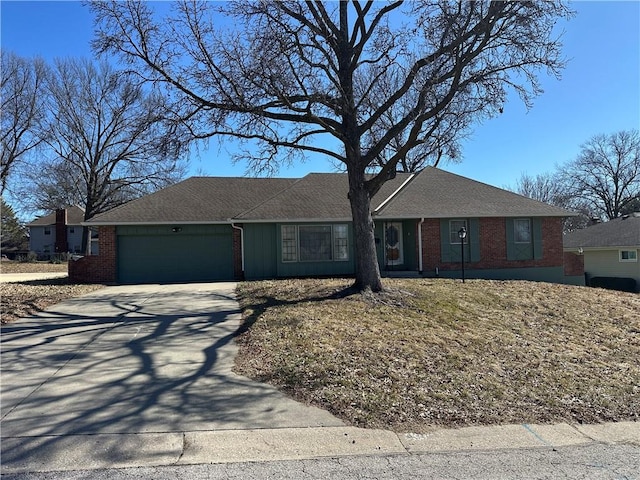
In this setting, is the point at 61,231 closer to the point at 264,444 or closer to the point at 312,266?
the point at 312,266

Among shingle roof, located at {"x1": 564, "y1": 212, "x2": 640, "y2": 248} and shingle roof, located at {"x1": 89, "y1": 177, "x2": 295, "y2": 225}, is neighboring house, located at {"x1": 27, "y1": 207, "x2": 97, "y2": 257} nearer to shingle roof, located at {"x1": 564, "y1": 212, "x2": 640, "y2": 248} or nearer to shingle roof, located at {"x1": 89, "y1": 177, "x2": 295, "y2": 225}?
shingle roof, located at {"x1": 89, "y1": 177, "x2": 295, "y2": 225}

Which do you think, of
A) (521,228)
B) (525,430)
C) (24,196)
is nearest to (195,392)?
(525,430)

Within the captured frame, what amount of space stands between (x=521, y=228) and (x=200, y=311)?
14.1 metres

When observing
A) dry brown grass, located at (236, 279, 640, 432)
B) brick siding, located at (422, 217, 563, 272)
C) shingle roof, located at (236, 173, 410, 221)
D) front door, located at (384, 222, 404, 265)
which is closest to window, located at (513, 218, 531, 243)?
brick siding, located at (422, 217, 563, 272)

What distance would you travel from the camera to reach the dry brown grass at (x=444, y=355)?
5.20 m

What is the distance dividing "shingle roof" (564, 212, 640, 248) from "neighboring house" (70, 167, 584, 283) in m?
9.46

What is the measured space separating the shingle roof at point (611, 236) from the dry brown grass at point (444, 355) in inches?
649

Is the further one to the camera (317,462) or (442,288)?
(442,288)

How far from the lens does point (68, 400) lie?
5211 millimetres

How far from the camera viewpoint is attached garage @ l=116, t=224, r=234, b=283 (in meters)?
17.4

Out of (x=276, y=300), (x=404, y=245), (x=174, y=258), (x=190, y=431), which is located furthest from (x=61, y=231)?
(x=190, y=431)

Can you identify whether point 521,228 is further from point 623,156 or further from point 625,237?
point 623,156

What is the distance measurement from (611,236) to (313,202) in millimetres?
19824

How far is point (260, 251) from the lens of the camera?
56.9 ft
